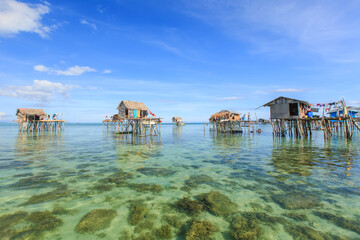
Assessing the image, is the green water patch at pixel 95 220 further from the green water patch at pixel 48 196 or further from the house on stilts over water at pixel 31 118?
the house on stilts over water at pixel 31 118

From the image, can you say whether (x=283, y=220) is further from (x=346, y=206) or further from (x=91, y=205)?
(x=91, y=205)

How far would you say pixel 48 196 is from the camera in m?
6.09

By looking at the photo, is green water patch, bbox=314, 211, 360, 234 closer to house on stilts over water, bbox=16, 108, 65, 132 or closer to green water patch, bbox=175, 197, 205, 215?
green water patch, bbox=175, 197, 205, 215

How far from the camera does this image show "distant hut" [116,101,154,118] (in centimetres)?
3262

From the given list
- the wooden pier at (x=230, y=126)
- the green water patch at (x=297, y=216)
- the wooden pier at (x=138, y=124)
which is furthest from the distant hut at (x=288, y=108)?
the green water patch at (x=297, y=216)

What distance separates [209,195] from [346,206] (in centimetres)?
419

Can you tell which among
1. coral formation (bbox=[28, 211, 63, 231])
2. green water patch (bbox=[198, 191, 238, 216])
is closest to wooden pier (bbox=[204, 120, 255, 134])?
green water patch (bbox=[198, 191, 238, 216])

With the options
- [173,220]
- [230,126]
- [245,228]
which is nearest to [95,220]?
[173,220]

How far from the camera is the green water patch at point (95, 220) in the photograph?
432 centimetres

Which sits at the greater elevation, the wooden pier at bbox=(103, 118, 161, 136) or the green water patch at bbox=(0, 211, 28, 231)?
the wooden pier at bbox=(103, 118, 161, 136)

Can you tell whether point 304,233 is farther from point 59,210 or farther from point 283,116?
point 283,116

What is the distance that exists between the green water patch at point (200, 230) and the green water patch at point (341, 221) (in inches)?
126

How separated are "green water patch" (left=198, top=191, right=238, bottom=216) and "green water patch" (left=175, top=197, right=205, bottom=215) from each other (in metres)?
0.21

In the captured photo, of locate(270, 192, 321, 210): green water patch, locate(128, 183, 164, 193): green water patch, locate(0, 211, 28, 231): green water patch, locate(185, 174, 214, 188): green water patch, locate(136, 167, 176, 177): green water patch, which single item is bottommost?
locate(270, 192, 321, 210): green water patch
